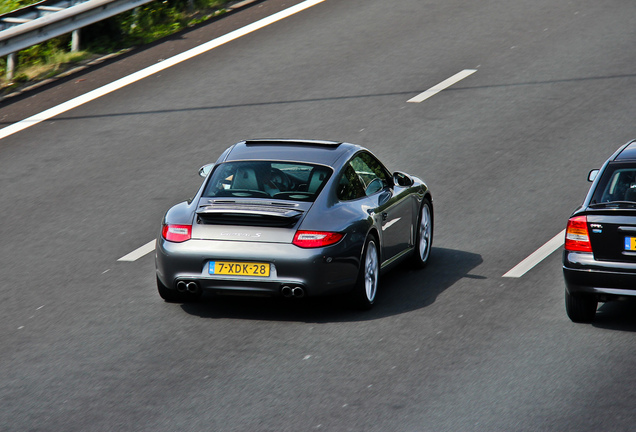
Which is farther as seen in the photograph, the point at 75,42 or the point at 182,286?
the point at 75,42

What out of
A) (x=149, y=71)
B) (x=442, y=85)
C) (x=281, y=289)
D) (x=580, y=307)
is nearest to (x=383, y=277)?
(x=281, y=289)

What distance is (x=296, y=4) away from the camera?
2419 cm

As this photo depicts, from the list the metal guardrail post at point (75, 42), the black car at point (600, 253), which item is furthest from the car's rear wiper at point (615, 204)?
the metal guardrail post at point (75, 42)

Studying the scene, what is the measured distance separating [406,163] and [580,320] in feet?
19.4

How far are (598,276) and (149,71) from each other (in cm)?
1183

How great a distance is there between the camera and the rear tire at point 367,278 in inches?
411

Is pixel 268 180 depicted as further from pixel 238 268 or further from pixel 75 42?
pixel 75 42

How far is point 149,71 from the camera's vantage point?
65.7 ft

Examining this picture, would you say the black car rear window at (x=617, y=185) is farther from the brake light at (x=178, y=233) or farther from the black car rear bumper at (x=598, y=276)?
the brake light at (x=178, y=233)

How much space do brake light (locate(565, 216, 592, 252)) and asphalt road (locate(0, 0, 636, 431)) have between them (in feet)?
2.31

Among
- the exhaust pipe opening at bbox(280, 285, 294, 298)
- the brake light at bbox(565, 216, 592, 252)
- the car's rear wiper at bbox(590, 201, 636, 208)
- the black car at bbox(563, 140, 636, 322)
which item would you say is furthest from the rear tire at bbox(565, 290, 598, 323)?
the exhaust pipe opening at bbox(280, 285, 294, 298)

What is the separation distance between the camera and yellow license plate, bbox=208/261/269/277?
32.9ft

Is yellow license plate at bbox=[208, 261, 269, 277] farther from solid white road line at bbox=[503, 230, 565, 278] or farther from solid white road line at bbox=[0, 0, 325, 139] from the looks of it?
solid white road line at bbox=[0, 0, 325, 139]

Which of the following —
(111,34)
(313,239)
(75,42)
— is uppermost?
(313,239)
